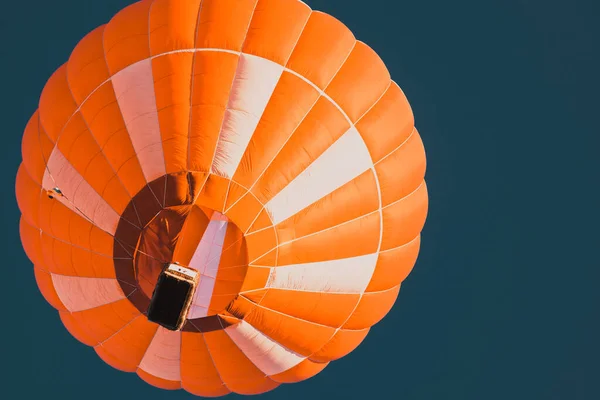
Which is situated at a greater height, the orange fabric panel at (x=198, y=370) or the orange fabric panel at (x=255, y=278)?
the orange fabric panel at (x=255, y=278)

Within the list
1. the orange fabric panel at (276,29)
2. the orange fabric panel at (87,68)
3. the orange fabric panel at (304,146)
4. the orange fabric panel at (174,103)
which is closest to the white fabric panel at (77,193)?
the orange fabric panel at (87,68)

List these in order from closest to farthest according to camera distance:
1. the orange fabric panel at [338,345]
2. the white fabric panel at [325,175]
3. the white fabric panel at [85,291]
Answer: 1. the white fabric panel at [325,175]
2. the white fabric panel at [85,291]
3. the orange fabric panel at [338,345]

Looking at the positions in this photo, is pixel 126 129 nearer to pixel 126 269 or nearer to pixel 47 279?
pixel 126 269

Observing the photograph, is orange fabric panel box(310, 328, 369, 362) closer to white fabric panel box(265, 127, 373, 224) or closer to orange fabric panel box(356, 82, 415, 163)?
white fabric panel box(265, 127, 373, 224)

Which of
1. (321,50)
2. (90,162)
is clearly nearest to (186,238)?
(90,162)

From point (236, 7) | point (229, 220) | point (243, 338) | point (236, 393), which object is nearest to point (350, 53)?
point (236, 7)

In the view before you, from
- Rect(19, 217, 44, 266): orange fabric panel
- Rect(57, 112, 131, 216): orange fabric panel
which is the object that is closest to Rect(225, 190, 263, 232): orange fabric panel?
Rect(57, 112, 131, 216): orange fabric panel

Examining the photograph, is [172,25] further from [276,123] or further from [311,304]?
[311,304]

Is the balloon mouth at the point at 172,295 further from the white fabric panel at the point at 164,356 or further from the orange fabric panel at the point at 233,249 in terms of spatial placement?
the white fabric panel at the point at 164,356
